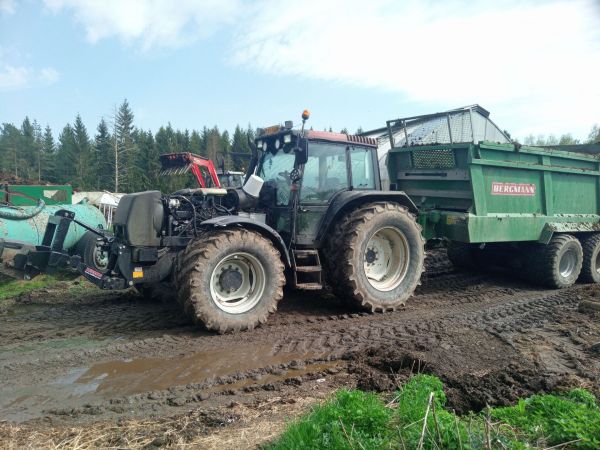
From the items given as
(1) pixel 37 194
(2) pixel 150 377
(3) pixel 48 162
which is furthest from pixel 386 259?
(3) pixel 48 162

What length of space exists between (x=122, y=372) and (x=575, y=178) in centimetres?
816

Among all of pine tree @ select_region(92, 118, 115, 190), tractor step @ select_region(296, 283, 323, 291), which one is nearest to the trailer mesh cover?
tractor step @ select_region(296, 283, 323, 291)

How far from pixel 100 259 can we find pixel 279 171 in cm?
264

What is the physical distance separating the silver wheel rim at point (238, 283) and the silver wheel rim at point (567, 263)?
224 inches

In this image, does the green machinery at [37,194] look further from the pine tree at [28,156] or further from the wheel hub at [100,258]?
the pine tree at [28,156]

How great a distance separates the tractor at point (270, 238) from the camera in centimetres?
514

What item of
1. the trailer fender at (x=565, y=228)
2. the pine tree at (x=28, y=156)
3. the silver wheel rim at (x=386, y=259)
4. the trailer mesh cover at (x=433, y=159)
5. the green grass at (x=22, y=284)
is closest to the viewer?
the silver wheel rim at (x=386, y=259)

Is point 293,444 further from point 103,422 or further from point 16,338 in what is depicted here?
point 16,338

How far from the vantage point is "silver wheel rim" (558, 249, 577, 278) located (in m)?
8.01

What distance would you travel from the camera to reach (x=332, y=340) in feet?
16.4

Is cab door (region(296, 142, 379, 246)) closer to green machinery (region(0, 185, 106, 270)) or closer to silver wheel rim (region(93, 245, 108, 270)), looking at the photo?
silver wheel rim (region(93, 245, 108, 270))

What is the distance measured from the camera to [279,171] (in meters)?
6.34

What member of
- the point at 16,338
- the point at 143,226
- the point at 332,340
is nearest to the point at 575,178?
the point at 332,340

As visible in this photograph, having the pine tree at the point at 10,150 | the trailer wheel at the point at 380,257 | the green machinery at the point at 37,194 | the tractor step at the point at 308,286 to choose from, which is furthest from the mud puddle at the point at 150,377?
the pine tree at the point at 10,150
